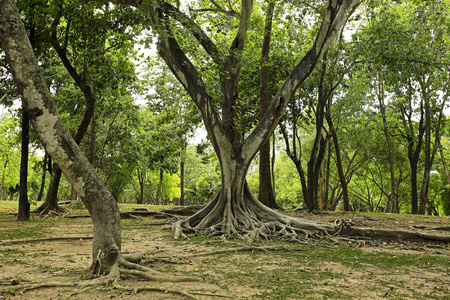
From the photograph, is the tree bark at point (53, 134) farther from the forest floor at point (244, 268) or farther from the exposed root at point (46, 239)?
the exposed root at point (46, 239)

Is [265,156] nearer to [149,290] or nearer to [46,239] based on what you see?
[46,239]

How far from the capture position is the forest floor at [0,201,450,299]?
13.9ft

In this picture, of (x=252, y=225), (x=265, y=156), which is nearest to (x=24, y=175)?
(x=252, y=225)

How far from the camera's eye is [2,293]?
401cm

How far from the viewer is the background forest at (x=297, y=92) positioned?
11.5m

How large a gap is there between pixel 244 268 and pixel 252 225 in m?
3.40

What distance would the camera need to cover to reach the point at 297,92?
1789 centimetres

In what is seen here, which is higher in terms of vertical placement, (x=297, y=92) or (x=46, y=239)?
(x=297, y=92)

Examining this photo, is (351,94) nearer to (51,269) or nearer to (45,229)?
(45,229)

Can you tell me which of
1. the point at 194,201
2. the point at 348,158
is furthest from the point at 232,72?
the point at 194,201

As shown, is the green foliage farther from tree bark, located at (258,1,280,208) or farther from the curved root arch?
the curved root arch

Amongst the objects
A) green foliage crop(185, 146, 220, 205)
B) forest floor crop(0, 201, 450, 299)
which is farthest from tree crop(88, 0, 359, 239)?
green foliage crop(185, 146, 220, 205)

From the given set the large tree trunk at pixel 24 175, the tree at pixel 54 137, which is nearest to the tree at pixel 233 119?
the tree at pixel 54 137

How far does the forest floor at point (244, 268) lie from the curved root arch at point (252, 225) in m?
0.30
